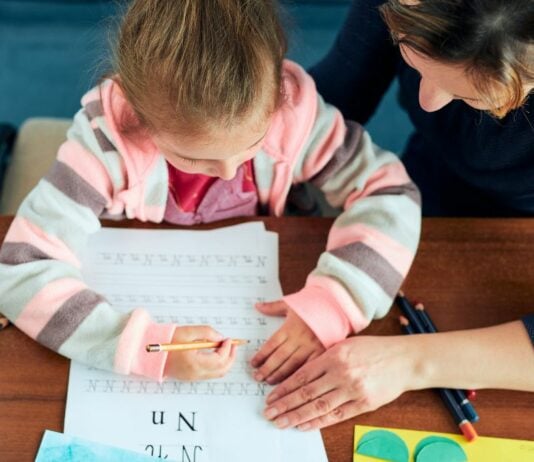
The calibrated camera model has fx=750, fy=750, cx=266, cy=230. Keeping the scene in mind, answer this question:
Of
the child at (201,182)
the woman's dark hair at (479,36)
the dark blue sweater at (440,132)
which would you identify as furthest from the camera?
the dark blue sweater at (440,132)

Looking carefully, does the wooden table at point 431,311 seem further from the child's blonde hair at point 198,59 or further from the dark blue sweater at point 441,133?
the child's blonde hair at point 198,59

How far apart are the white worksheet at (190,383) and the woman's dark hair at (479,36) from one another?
34 cm

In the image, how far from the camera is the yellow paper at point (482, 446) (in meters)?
0.78

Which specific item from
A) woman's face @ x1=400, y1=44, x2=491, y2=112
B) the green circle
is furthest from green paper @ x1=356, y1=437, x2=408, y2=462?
woman's face @ x1=400, y1=44, x2=491, y2=112

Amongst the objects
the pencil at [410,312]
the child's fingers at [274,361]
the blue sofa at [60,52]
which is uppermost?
the pencil at [410,312]

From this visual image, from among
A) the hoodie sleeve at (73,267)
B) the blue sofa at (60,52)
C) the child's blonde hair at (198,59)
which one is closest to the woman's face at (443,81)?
the child's blonde hair at (198,59)

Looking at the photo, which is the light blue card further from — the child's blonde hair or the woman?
the child's blonde hair

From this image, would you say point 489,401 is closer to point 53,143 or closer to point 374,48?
point 374,48

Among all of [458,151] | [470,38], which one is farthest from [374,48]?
[470,38]

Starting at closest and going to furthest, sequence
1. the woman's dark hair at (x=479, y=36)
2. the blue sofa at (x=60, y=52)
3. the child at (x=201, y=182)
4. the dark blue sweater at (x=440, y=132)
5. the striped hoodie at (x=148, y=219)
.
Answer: the woman's dark hair at (x=479, y=36)
the child at (x=201, y=182)
the striped hoodie at (x=148, y=219)
the dark blue sweater at (x=440, y=132)
the blue sofa at (x=60, y=52)

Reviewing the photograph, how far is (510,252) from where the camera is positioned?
36.2 inches

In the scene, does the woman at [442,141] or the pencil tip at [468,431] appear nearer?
the woman at [442,141]

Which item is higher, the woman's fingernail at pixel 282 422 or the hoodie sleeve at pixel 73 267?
the hoodie sleeve at pixel 73 267

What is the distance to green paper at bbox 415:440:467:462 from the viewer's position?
2.56 ft
